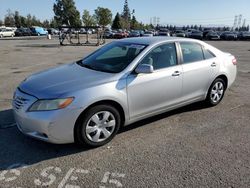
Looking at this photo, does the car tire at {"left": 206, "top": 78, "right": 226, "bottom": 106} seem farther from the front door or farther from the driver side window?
the driver side window

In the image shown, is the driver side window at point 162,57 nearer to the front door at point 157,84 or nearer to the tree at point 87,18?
the front door at point 157,84

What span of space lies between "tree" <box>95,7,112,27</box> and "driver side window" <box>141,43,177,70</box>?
252 feet

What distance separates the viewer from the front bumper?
3416mm

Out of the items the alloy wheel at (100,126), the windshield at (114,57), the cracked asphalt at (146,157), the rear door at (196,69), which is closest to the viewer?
the cracked asphalt at (146,157)

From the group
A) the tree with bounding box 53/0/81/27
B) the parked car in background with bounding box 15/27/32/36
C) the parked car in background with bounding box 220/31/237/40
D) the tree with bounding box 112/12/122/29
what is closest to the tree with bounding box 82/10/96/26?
the tree with bounding box 53/0/81/27

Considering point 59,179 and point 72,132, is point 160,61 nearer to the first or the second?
point 72,132

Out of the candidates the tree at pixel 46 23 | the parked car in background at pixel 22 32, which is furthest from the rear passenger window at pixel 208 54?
the tree at pixel 46 23

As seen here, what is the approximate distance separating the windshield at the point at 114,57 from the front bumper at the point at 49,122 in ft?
3.52

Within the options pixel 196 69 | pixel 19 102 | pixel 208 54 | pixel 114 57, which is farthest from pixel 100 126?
pixel 208 54

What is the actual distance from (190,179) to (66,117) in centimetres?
172

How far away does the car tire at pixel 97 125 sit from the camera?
11.9 ft

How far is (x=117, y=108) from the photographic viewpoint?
398 centimetres

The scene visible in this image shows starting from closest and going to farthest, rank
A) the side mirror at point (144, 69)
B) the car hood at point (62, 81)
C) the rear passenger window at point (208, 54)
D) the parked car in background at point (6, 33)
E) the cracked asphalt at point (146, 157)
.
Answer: the cracked asphalt at point (146, 157) → the car hood at point (62, 81) → the side mirror at point (144, 69) → the rear passenger window at point (208, 54) → the parked car in background at point (6, 33)

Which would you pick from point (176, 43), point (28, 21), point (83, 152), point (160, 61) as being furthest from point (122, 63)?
point (28, 21)
